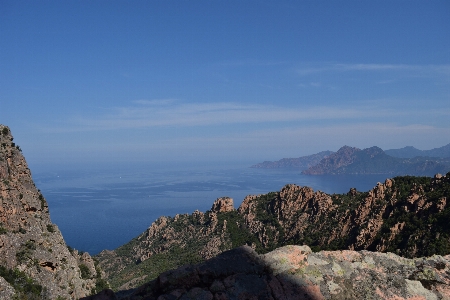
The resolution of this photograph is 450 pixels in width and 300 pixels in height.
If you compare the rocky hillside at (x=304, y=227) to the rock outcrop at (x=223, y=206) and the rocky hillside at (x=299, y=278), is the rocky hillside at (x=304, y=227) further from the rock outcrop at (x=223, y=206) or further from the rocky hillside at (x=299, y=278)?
the rocky hillside at (x=299, y=278)

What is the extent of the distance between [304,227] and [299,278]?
55.7m

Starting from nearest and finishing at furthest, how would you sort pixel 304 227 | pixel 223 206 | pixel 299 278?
pixel 299 278 < pixel 304 227 < pixel 223 206

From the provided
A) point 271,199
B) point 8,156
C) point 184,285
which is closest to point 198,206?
point 271,199

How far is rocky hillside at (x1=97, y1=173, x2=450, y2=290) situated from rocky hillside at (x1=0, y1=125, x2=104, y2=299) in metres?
26.4

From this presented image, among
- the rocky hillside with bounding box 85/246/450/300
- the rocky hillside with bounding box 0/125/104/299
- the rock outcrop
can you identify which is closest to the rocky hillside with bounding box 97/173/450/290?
the rock outcrop

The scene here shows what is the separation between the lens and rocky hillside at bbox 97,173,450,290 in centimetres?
3669

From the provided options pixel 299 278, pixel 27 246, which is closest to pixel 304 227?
pixel 27 246

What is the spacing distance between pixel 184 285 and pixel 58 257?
870 inches

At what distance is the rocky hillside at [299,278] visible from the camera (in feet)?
19.1

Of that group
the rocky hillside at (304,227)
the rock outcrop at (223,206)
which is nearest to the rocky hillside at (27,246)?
the rocky hillside at (304,227)

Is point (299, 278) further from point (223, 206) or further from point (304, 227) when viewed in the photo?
point (223, 206)

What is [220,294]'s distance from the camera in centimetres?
565

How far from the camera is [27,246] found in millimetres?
21844

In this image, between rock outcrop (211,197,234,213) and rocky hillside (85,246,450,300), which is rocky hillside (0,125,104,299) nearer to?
rocky hillside (85,246,450,300)
